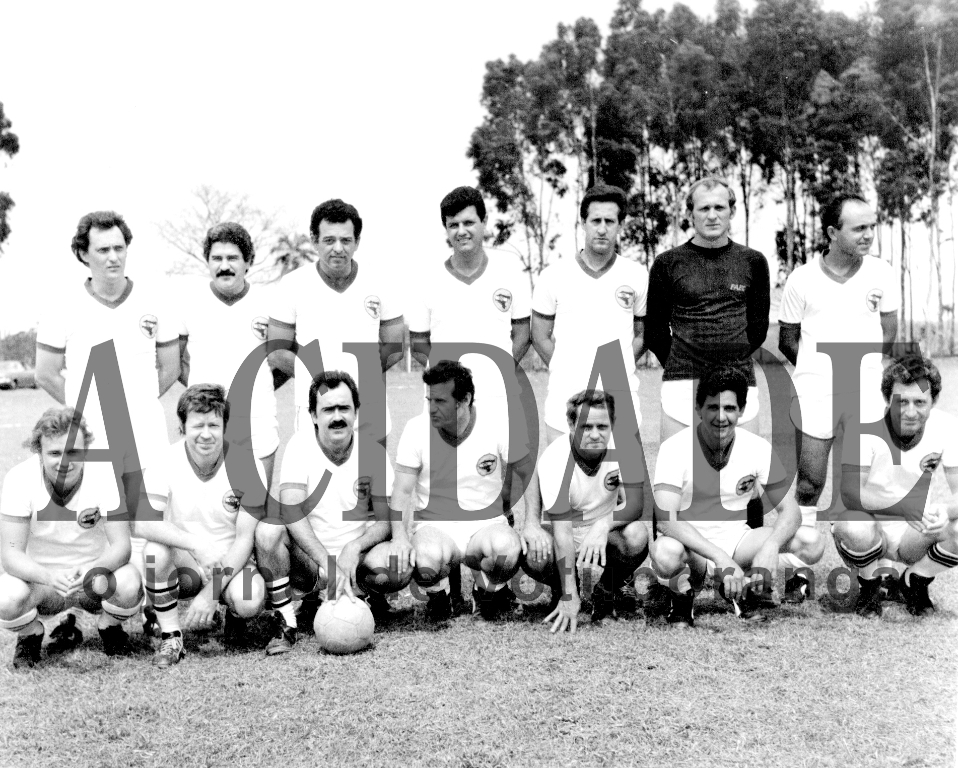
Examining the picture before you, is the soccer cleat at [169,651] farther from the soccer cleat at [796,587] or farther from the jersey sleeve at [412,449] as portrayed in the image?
the soccer cleat at [796,587]

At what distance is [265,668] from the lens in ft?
12.8

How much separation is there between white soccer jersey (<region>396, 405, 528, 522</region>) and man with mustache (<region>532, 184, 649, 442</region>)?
42 centimetres

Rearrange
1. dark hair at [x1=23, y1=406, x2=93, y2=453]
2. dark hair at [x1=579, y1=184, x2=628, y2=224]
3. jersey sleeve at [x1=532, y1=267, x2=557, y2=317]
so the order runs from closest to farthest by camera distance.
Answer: dark hair at [x1=23, y1=406, x2=93, y2=453]
dark hair at [x1=579, y1=184, x2=628, y2=224]
jersey sleeve at [x1=532, y1=267, x2=557, y2=317]

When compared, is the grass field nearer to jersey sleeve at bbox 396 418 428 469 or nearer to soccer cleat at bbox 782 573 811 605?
soccer cleat at bbox 782 573 811 605

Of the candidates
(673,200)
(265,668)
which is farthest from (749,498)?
(673,200)

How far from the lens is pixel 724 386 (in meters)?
4.34

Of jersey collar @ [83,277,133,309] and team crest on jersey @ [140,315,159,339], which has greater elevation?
jersey collar @ [83,277,133,309]

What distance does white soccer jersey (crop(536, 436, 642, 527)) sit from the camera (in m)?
4.46

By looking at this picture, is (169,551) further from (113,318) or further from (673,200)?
(673,200)

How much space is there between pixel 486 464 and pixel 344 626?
1082 millimetres

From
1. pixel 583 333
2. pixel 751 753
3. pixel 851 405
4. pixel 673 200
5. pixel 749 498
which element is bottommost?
pixel 751 753

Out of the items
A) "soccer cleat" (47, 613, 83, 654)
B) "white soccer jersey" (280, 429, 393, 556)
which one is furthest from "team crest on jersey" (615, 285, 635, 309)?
"soccer cleat" (47, 613, 83, 654)

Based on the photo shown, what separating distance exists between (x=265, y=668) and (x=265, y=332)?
5.57 ft

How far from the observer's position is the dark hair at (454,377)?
4375 millimetres
